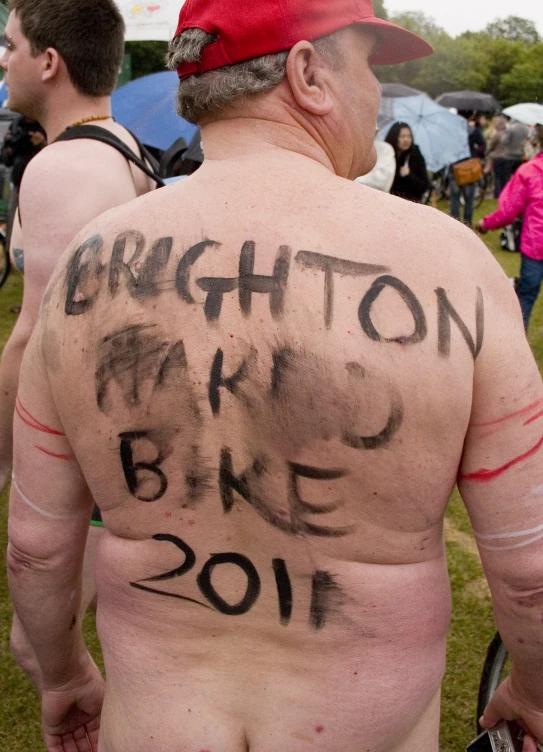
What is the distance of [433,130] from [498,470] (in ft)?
45.1

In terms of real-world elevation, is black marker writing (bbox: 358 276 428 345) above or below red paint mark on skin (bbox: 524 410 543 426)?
above

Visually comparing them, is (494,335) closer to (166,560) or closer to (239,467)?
(239,467)

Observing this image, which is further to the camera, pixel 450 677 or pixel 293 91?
pixel 450 677

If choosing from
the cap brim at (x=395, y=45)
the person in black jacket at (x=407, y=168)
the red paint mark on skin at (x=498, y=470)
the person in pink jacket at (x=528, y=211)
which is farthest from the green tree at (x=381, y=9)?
the person in black jacket at (x=407, y=168)

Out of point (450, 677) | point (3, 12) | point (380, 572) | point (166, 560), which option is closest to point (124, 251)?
point (166, 560)

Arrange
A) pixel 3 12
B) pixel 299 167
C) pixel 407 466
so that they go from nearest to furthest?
pixel 407 466 → pixel 299 167 → pixel 3 12

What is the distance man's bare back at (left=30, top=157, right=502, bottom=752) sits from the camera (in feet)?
4.06

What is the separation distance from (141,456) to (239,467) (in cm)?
18

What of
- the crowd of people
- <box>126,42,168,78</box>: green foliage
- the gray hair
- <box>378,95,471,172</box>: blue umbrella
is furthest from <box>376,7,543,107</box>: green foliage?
the gray hair

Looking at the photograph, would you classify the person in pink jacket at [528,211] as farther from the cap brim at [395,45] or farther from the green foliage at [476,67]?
the green foliage at [476,67]

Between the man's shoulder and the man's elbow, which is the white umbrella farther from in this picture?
the man's elbow

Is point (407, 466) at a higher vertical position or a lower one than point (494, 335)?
lower

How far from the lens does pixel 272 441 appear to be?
1.27 m

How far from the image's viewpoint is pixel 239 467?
1289 mm
